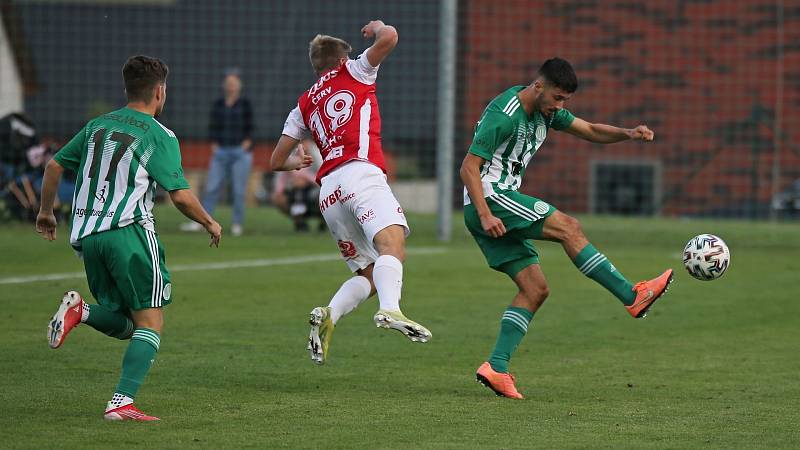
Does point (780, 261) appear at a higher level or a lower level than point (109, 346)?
lower

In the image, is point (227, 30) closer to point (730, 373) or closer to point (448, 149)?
point (448, 149)

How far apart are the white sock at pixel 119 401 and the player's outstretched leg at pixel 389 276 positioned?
1.45 metres

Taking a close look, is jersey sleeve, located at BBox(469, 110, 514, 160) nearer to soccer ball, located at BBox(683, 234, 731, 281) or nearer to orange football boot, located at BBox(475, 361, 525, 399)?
orange football boot, located at BBox(475, 361, 525, 399)

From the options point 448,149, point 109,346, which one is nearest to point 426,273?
point 448,149

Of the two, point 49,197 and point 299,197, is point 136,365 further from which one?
point 299,197

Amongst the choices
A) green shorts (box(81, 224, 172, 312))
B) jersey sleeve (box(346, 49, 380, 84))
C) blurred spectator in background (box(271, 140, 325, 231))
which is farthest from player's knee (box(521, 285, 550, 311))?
blurred spectator in background (box(271, 140, 325, 231))

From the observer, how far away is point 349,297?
8.05 m

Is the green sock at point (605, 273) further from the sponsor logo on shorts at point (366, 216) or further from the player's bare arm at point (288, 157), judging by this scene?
the player's bare arm at point (288, 157)

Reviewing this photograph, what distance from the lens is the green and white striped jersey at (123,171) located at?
21.7 feet

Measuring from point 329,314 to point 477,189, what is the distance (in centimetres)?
110

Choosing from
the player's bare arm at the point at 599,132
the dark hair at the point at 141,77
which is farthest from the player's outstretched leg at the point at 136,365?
the player's bare arm at the point at 599,132

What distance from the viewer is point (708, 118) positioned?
1116 inches

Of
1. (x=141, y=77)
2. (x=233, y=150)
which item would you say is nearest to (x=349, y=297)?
(x=141, y=77)

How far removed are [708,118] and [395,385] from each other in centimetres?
2162
